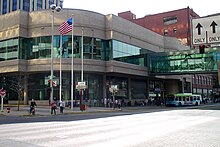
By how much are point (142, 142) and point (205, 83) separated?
9565 cm

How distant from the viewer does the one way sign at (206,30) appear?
571cm

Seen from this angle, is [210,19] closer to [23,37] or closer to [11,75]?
[23,37]

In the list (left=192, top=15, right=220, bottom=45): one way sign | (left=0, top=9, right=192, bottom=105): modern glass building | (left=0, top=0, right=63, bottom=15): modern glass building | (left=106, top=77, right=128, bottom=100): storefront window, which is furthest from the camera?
(left=0, top=0, right=63, bottom=15): modern glass building

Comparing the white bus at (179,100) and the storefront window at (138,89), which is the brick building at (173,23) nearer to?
the storefront window at (138,89)

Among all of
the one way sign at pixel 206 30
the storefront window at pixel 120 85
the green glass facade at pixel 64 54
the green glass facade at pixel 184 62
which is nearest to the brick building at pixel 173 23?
the green glass facade at pixel 184 62

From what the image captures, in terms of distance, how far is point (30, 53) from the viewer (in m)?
49.0

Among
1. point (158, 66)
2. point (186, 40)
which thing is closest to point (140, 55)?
point (158, 66)

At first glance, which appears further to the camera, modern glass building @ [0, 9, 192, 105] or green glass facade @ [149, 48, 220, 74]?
green glass facade @ [149, 48, 220, 74]

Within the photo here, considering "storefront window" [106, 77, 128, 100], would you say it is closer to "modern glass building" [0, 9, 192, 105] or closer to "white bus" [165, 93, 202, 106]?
"modern glass building" [0, 9, 192, 105]

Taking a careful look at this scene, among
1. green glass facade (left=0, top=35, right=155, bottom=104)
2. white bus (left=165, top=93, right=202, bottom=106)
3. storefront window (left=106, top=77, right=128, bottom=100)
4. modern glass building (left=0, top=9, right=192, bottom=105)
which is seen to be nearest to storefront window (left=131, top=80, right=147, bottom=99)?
storefront window (left=106, top=77, right=128, bottom=100)

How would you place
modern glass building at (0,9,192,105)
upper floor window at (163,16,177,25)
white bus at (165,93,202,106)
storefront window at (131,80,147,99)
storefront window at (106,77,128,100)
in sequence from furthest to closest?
upper floor window at (163,16,177,25) → storefront window at (131,80,147,99) → white bus at (165,93,202,106) → storefront window at (106,77,128,100) → modern glass building at (0,9,192,105)

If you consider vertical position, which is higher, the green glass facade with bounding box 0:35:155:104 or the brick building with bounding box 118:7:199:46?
the brick building with bounding box 118:7:199:46

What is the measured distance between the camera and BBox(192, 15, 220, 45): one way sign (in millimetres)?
5706

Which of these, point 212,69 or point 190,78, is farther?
point 190,78
